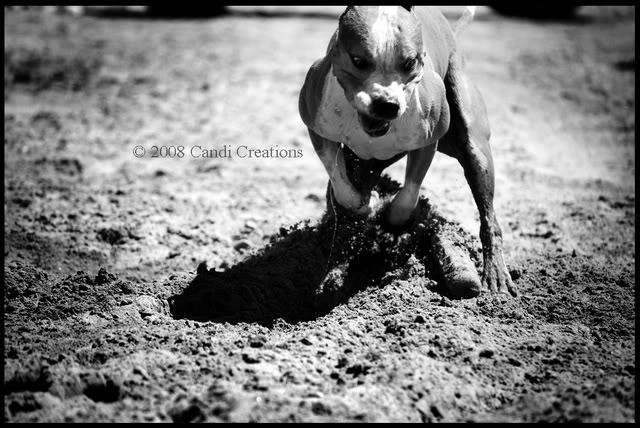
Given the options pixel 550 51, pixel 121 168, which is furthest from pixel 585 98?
pixel 121 168

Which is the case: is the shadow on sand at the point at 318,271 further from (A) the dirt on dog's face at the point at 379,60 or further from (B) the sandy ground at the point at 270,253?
(A) the dirt on dog's face at the point at 379,60

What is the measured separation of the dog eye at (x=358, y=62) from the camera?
392cm

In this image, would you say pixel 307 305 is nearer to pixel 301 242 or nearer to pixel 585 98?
pixel 301 242

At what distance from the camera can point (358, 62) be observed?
12.9 feet

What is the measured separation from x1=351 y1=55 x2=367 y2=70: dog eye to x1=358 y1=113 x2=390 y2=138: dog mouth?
23 centimetres

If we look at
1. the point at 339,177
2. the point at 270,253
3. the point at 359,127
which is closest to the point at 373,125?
the point at 359,127

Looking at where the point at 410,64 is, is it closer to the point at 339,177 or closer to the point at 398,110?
the point at 398,110

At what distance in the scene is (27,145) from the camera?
7.61 m

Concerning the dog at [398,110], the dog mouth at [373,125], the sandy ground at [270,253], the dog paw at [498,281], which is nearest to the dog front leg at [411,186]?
the dog at [398,110]

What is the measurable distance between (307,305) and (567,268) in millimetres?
1678

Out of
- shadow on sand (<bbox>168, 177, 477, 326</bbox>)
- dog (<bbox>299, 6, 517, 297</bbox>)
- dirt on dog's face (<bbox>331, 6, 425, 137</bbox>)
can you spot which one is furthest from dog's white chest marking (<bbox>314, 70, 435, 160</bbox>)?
shadow on sand (<bbox>168, 177, 477, 326</bbox>)

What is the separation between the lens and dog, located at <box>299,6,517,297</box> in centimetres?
390

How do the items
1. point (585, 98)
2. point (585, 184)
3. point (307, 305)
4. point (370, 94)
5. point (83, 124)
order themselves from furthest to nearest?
1. point (585, 98)
2. point (83, 124)
3. point (585, 184)
4. point (307, 305)
5. point (370, 94)

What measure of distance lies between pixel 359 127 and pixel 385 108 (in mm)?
475
